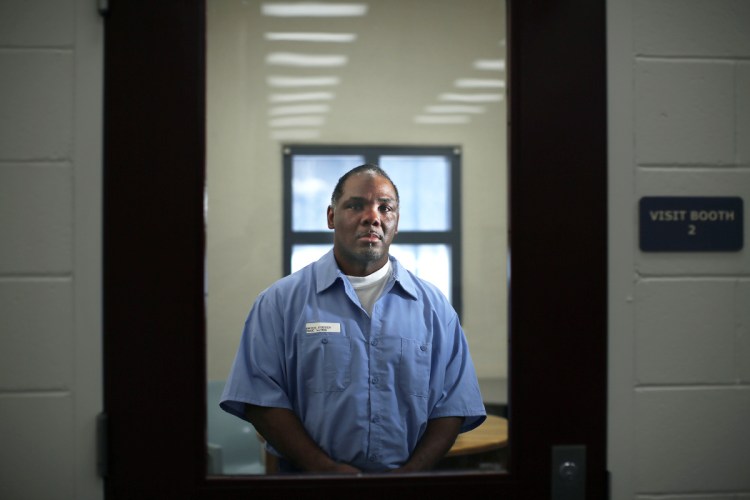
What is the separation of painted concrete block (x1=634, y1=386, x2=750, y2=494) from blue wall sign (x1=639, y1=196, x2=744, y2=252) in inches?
10.9

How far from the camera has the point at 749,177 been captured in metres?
1.19

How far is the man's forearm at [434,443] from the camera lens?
6.15 feet

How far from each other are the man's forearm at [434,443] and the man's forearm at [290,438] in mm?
201

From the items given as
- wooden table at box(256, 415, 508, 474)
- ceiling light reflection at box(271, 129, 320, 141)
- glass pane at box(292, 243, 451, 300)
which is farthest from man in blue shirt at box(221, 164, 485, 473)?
ceiling light reflection at box(271, 129, 320, 141)

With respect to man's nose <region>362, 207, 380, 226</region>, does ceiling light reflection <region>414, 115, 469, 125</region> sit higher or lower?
higher

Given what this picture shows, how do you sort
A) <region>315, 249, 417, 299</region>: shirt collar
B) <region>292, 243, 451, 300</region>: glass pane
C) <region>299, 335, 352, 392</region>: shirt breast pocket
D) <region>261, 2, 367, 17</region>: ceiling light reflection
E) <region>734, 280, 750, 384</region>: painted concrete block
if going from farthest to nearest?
1. <region>292, 243, 451, 300</region>: glass pane
2. <region>261, 2, 367, 17</region>: ceiling light reflection
3. <region>315, 249, 417, 299</region>: shirt collar
4. <region>299, 335, 352, 392</region>: shirt breast pocket
5. <region>734, 280, 750, 384</region>: painted concrete block

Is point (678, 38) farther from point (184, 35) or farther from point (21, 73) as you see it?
point (21, 73)

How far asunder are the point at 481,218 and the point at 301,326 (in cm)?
217

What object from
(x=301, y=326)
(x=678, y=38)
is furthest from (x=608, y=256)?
(x=301, y=326)

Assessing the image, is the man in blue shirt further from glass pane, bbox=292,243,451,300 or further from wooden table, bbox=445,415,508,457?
glass pane, bbox=292,243,451,300

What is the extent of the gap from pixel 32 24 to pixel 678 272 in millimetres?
1274

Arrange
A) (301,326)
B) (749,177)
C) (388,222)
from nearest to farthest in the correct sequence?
(749,177) → (301,326) → (388,222)

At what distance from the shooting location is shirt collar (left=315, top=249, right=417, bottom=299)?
6.94 feet

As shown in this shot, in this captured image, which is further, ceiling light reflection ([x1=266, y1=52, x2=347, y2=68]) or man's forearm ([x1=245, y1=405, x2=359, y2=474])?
ceiling light reflection ([x1=266, y1=52, x2=347, y2=68])
